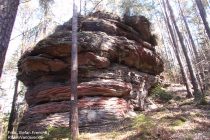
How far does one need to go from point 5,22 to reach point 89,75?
421 inches

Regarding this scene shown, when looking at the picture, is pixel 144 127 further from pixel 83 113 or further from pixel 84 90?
pixel 84 90

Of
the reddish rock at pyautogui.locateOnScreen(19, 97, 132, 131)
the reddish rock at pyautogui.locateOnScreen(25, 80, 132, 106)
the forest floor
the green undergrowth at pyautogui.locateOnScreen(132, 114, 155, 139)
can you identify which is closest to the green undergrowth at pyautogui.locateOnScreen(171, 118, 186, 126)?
the forest floor

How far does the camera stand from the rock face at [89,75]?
45.0 ft

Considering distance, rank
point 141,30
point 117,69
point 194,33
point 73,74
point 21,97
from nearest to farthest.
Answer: point 73,74
point 117,69
point 141,30
point 21,97
point 194,33

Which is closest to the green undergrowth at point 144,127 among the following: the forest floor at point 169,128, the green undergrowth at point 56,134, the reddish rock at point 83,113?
the forest floor at point 169,128

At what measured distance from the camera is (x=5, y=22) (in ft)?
13.4

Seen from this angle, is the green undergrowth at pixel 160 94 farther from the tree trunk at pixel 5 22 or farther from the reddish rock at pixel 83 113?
the tree trunk at pixel 5 22

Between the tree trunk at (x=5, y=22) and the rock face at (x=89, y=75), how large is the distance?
A: 9575mm

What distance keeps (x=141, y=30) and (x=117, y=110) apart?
7391mm

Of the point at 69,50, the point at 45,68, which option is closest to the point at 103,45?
the point at 69,50

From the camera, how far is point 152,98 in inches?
778

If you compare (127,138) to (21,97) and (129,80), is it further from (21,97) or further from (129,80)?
(21,97)

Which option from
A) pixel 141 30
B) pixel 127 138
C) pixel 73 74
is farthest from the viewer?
pixel 141 30

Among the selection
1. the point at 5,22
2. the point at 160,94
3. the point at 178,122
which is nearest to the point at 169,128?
the point at 178,122
